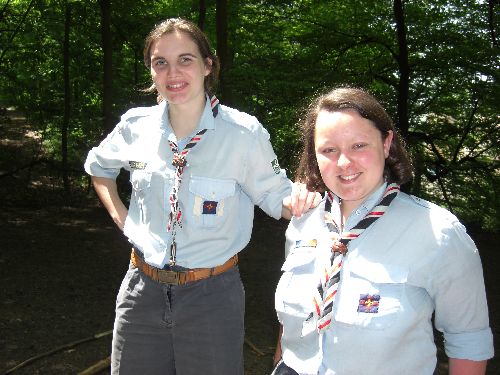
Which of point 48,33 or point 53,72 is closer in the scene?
point 48,33

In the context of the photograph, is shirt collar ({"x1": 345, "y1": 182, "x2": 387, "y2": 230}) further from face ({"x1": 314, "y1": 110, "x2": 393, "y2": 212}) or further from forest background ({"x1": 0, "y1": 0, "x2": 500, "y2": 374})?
forest background ({"x1": 0, "y1": 0, "x2": 500, "y2": 374})

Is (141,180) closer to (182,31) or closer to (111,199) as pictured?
(111,199)

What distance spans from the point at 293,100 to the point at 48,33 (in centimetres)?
617

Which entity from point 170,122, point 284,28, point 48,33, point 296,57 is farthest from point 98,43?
point 170,122

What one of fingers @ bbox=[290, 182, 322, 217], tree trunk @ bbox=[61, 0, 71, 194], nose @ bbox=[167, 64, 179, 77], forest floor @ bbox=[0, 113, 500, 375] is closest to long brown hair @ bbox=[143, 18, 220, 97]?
nose @ bbox=[167, 64, 179, 77]

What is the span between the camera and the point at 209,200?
2266mm

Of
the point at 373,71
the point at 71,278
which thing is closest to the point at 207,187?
the point at 71,278

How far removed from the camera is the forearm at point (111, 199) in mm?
2625

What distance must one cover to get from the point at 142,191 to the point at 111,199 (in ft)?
1.11

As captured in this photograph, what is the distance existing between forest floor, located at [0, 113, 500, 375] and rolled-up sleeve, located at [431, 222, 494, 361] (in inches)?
109

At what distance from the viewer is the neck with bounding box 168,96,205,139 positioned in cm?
237

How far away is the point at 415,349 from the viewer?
1665mm

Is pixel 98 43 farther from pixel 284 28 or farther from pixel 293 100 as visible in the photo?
pixel 293 100

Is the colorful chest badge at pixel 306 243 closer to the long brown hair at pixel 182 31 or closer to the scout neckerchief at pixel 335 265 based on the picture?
the scout neckerchief at pixel 335 265
